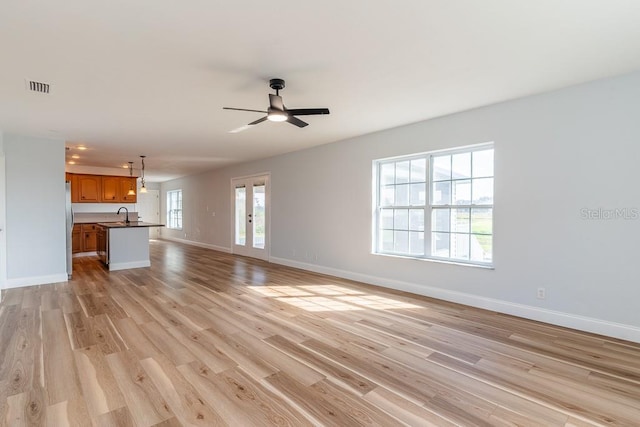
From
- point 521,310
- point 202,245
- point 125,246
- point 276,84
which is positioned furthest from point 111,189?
point 521,310

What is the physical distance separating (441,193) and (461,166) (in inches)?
17.5

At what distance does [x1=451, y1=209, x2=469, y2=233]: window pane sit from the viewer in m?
4.24

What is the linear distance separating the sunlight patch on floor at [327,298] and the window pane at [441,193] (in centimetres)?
149

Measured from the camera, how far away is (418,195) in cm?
475

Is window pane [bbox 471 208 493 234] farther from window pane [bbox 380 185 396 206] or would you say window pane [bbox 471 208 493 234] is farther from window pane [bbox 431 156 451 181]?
window pane [bbox 380 185 396 206]

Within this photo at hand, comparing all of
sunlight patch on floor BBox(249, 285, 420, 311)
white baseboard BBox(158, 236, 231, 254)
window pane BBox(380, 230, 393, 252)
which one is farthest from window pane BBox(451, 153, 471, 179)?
white baseboard BBox(158, 236, 231, 254)

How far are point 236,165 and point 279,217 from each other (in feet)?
7.90

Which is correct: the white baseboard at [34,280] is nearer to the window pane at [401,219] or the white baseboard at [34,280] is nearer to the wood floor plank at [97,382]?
the wood floor plank at [97,382]

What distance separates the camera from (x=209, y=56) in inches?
104

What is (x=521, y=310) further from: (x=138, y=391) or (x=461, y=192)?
(x=138, y=391)

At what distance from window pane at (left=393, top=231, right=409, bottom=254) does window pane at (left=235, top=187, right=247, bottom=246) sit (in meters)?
4.65

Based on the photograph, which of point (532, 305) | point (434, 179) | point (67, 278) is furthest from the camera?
point (67, 278)

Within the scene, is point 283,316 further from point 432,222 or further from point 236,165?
point 236,165

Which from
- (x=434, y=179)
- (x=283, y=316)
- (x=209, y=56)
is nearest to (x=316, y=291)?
(x=283, y=316)
